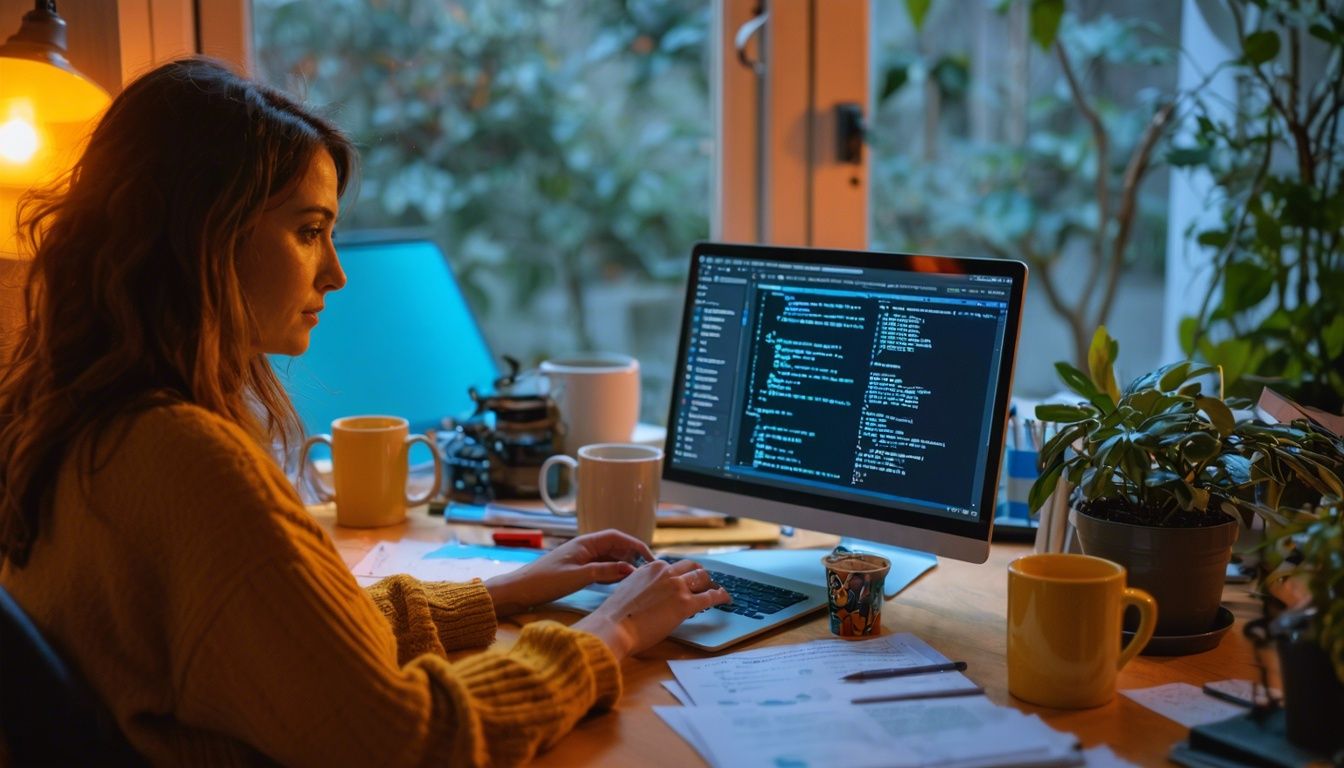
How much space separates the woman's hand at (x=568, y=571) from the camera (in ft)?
4.45

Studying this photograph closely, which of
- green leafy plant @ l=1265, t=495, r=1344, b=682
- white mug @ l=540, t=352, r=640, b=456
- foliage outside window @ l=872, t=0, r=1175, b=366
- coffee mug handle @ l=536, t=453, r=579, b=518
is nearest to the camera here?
green leafy plant @ l=1265, t=495, r=1344, b=682

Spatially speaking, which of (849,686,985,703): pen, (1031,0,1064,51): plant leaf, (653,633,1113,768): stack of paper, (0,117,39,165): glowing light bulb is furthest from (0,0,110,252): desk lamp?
(1031,0,1064,51): plant leaf

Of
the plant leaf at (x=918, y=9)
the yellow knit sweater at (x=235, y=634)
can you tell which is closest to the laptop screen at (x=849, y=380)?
the yellow knit sweater at (x=235, y=634)

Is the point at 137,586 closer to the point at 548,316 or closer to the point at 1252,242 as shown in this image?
the point at 1252,242

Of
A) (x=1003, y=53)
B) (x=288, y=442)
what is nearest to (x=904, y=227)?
(x=1003, y=53)

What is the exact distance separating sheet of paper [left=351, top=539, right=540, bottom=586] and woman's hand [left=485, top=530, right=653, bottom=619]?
110 millimetres

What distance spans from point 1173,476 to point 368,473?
98cm

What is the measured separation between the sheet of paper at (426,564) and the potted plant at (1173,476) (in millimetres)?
614

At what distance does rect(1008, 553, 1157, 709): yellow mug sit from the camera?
1.09 metres

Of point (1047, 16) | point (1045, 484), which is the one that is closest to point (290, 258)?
point (1045, 484)

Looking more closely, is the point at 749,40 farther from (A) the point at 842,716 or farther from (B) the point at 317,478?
(A) the point at 842,716

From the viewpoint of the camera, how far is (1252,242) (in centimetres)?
212

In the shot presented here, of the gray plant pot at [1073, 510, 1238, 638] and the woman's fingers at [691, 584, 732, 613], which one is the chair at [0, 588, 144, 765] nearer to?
the woman's fingers at [691, 584, 732, 613]

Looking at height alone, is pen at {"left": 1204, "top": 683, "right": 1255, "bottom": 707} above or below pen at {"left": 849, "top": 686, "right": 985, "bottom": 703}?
above
